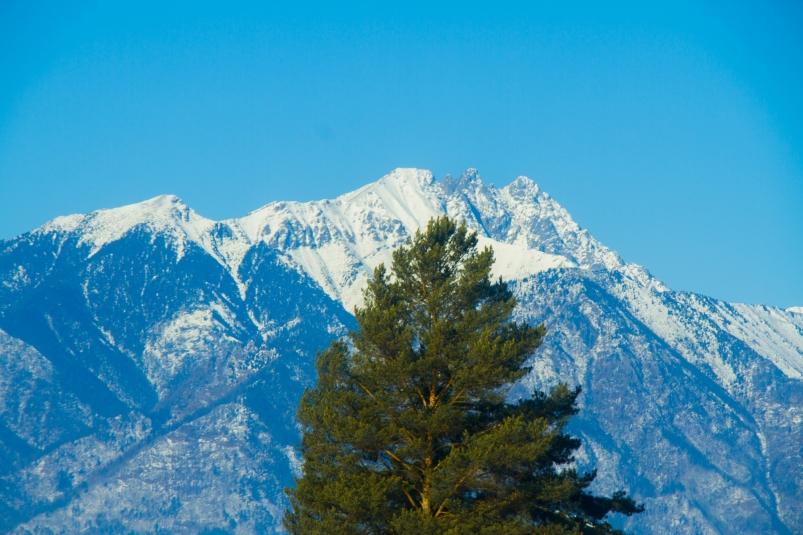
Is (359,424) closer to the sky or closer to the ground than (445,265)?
closer to the ground

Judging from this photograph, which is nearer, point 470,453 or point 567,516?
point 470,453

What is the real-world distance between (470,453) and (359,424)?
4910mm

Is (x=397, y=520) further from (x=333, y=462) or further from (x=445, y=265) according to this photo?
(x=445, y=265)

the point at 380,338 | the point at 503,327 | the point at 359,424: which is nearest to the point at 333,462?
the point at 359,424

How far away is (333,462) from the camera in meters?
45.4

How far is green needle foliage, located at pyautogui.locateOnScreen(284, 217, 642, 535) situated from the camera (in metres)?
43.1

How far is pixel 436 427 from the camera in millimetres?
44062

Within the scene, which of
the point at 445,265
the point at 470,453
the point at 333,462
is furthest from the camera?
the point at 445,265

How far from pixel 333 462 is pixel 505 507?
745 centimetres

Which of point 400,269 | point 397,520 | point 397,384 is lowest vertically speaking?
point 397,520

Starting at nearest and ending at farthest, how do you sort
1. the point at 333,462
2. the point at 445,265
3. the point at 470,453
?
the point at 470,453
the point at 333,462
the point at 445,265

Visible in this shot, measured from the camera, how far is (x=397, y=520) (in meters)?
42.5

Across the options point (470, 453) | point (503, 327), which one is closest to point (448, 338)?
point (503, 327)

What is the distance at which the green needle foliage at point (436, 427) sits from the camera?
141 feet
